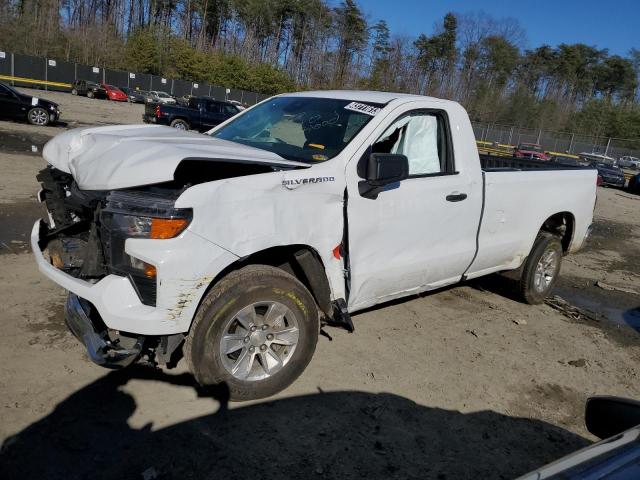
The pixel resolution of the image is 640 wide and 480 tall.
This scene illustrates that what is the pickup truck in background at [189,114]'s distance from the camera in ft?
69.6

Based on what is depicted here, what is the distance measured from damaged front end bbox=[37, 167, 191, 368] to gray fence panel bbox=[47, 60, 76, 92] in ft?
170

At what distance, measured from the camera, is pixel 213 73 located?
65812 mm

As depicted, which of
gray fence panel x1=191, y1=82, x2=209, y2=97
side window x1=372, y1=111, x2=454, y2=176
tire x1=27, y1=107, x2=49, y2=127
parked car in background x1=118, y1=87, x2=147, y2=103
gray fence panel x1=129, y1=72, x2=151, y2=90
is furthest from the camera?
gray fence panel x1=191, y1=82, x2=209, y2=97

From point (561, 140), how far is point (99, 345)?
5014 centimetres

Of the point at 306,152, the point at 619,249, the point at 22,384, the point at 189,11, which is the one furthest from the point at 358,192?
the point at 189,11

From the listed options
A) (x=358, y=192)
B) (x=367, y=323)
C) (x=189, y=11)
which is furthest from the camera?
(x=189, y=11)

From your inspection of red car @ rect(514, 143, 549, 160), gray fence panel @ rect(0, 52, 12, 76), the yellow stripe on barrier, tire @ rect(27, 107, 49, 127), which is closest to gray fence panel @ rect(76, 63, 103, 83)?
the yellow stripe on barrier

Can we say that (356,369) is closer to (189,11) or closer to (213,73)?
(213,73)

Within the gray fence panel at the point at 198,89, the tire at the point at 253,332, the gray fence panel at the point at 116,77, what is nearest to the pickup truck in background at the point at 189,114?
the tire at the point at 253,332

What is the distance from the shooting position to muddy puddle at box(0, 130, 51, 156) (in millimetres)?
12617

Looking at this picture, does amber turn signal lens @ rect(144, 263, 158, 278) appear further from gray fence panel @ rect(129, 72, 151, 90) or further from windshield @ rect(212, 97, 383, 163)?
gray fence panel @ rect(129, 72, 151, 90)

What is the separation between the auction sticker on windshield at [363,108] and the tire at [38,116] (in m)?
17.4

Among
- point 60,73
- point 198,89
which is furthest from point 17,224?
point 198,89

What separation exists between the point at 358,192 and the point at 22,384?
248 cm
